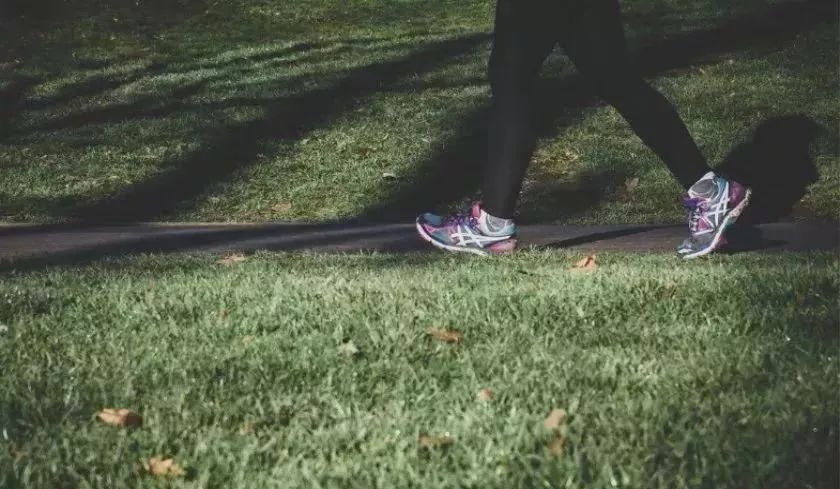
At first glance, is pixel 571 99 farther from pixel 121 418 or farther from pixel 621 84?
pixel 121 418

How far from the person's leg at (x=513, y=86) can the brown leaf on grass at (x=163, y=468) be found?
8.17 ft

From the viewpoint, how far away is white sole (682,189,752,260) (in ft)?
14.3

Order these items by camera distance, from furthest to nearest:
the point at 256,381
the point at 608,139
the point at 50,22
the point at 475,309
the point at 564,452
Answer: the point at 50,22 < the point at 608,139 < the point at 475,309 < the point at 256,381 < the point at 564,452

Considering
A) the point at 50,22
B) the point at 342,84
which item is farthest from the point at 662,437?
the point at 50,22

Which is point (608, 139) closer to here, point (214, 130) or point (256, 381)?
point (214, 130)

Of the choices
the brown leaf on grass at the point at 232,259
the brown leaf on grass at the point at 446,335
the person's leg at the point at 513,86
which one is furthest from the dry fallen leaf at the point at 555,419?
the brown leaf on grass at the point at 232,259

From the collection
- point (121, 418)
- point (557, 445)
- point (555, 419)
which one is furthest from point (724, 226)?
point (121, 418)

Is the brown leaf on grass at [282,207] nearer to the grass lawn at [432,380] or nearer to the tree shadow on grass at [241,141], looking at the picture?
the tree shadow on grass at [241,141]

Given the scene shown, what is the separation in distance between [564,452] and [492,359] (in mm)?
623

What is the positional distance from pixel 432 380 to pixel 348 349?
1.13ft

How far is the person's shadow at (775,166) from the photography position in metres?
6.93

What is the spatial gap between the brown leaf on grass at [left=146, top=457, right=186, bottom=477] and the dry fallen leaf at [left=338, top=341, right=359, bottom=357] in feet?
2.42

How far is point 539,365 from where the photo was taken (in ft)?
8.75

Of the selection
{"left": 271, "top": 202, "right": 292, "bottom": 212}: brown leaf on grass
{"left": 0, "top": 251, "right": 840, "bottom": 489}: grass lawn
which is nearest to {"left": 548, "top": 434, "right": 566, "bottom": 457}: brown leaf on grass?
{"left": 0, "top": 251, "right": 840, "bottom": 489}: grass lawn
